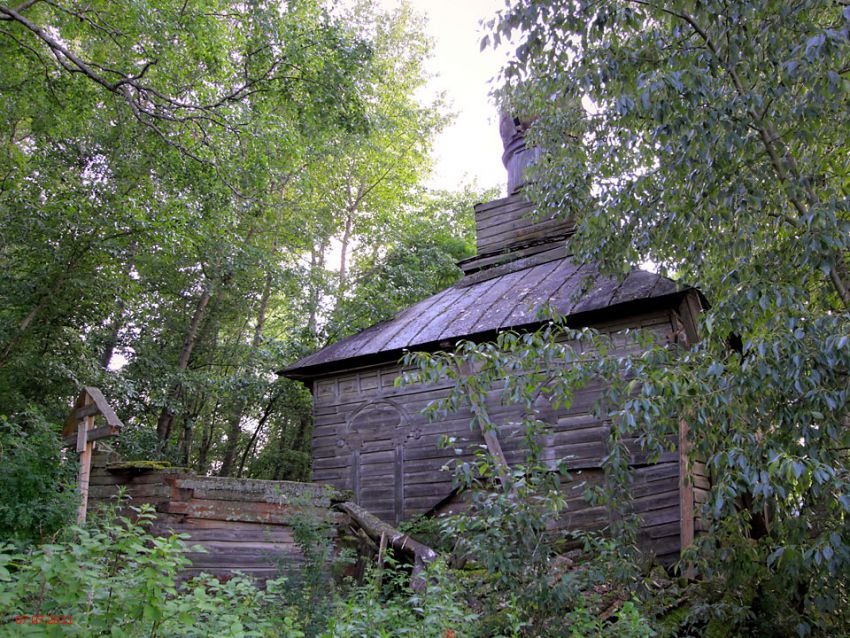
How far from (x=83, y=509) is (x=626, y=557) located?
5.55 meters

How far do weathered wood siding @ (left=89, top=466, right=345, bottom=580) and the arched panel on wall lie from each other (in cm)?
183

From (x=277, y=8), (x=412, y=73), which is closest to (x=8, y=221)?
(x=277, y=8)

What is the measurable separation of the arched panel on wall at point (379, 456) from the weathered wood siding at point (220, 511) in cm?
183

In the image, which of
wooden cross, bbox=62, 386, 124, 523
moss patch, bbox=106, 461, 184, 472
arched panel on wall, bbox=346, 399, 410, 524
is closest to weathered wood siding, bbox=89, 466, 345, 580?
moss patch, bbox=106, 461, 184, 472

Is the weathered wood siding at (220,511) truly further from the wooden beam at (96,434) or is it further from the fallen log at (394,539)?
the wooden beam at (96,434)

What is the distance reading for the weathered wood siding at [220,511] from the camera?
824cm

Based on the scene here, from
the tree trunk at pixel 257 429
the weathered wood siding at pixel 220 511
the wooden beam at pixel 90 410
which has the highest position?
the tree trunk at pixel 257 429

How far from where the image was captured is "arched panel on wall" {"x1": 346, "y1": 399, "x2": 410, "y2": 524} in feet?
35.5

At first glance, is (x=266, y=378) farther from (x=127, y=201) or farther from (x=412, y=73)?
(x=412, y=73)

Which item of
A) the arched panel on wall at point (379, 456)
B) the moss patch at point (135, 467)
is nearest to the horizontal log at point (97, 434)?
the moss patch at point (135, 467)

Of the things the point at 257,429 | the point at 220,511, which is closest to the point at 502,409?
the point at 220,511

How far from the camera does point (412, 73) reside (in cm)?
2433

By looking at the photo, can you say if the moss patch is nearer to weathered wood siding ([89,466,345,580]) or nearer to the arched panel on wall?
weathered wood siding ([89,466,345,580])
